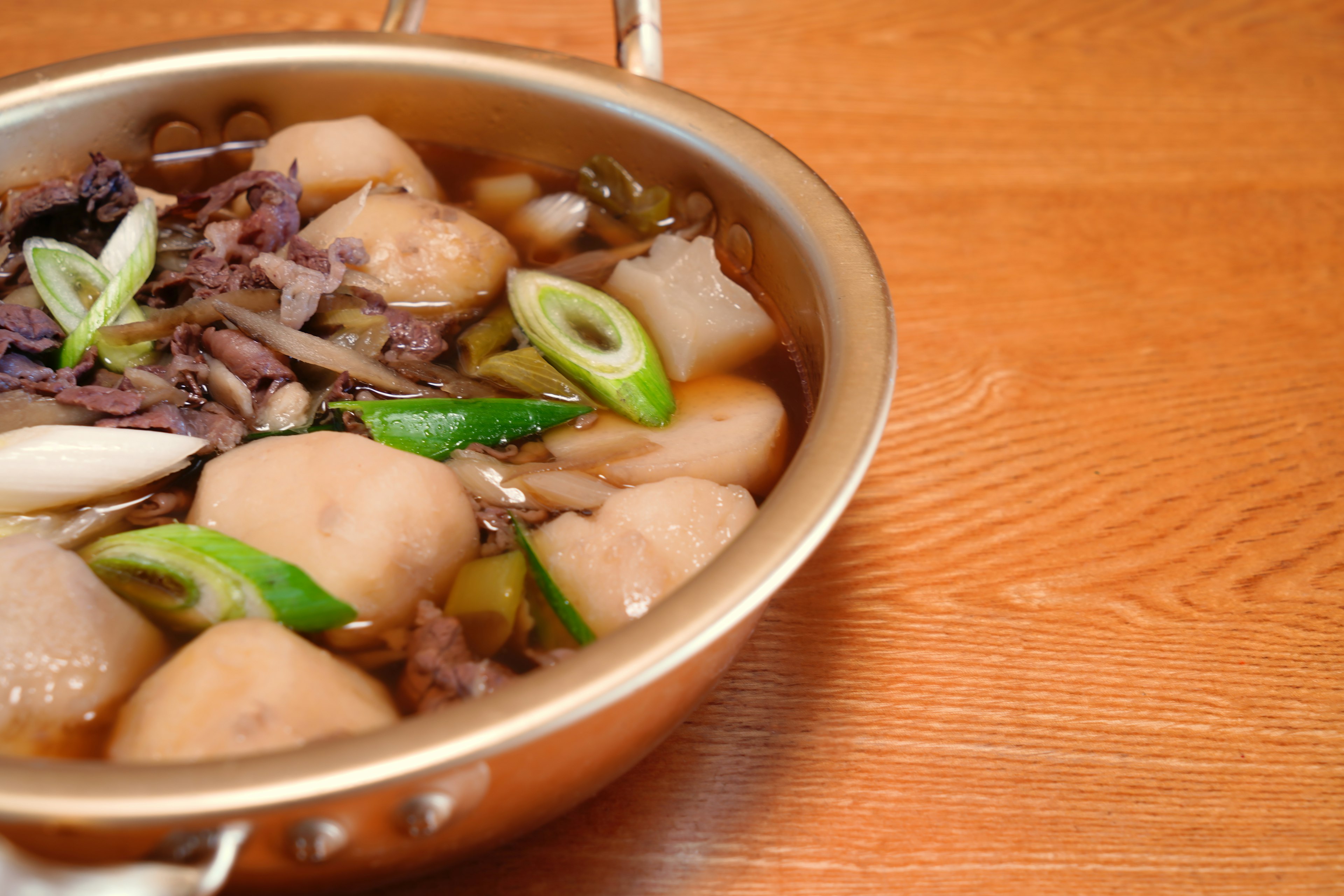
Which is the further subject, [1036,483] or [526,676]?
[1036,483]

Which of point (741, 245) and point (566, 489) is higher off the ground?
point (741, 245)

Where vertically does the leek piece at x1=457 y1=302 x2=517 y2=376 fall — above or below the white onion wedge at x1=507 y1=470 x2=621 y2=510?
above

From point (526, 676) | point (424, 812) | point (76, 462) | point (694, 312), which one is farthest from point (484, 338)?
point (424, 812)

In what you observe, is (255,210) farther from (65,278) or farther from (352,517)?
(352,517)

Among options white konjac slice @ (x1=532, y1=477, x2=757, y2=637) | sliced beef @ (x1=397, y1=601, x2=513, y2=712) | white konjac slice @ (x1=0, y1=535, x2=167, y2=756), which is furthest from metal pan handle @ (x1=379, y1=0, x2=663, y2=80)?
white konjac slice @ (x1=0, y1=535, x2=167, y2=756)

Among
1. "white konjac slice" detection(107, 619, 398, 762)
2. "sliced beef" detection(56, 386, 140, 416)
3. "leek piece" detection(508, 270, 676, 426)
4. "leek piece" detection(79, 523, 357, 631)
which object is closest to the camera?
"white konjac slice" detection(107, 619, 398, 762)

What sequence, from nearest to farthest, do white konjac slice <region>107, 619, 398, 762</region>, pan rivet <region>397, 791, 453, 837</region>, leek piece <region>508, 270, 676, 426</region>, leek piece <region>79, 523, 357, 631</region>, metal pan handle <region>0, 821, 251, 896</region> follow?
metal pan handle <region>0, 821, 251, 896</region>
pan rivet <region>397, 791, 453, 837</region>
white konjac slice <region>107, 619, 398, 762</region>
leek piece <region>79, 523, 357, 631</region>
leek piece <region>508, 270, 676, 426</region>

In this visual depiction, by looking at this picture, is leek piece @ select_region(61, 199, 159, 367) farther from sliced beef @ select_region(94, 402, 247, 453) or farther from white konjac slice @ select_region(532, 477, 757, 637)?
white konjac slice @ select_region(532, 477, 757, 637)
